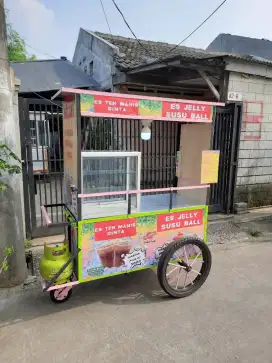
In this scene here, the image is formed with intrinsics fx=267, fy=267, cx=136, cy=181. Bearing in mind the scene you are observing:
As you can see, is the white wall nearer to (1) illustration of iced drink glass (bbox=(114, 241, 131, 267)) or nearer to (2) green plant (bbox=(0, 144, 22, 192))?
(2) green plant (bbox=(0, 144, 22, 192))

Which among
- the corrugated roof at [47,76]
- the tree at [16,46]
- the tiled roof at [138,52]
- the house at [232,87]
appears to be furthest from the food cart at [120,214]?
the tree at [16,46]

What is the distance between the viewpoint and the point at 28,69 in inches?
379

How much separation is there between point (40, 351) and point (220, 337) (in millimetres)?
1684

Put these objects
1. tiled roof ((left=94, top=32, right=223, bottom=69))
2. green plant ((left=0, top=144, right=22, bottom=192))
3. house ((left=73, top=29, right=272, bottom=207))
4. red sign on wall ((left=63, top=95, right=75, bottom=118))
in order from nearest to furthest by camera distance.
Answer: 1. red sign on wall ((left=63, top=95, right=75, bottom=118))
2. green plant ((left=0, top=144, right=22, bottom=192))
3. house ((left=73, top=29, right=272, bottom=207))
4. tiled roof ((left=94, top=32, right=223, bottom=69))

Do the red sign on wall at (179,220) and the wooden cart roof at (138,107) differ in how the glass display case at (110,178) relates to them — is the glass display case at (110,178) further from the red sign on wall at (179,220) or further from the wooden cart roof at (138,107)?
the wooden cart roof at (138,107)

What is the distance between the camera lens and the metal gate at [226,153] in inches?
232

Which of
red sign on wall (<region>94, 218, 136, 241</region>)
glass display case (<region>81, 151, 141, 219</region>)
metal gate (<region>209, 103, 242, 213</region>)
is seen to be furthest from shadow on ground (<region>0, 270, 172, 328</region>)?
metal gate (<region>209, 103, 242, 213</region>)

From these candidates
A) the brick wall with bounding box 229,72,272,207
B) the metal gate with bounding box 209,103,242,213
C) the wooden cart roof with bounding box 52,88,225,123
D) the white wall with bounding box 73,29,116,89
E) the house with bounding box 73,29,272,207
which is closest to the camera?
the wooden cart roof with bounding box 52,88,225,123

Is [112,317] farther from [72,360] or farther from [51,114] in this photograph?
[51,114]

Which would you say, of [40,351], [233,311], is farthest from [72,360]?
[233,311]

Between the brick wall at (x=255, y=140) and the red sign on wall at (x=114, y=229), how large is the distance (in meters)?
4.27

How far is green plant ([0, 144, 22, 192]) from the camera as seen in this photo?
9.15ft

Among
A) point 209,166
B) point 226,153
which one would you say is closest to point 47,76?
point 226,153

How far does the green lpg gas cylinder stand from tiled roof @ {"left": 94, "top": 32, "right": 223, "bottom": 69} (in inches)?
231
